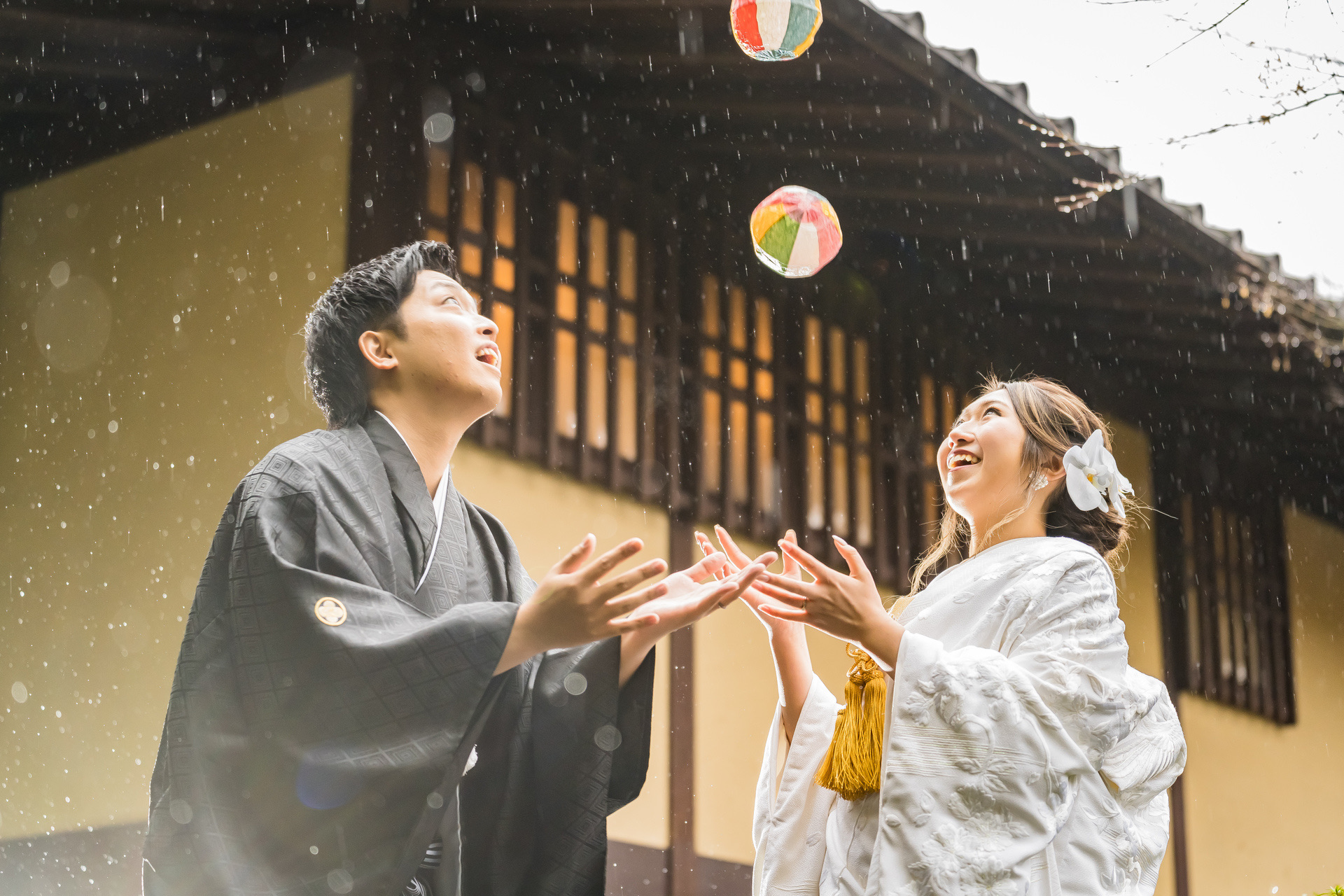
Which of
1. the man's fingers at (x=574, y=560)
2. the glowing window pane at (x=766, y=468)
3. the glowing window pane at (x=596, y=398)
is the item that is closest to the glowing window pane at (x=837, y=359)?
the glowing window pane at (x=766, y=468)

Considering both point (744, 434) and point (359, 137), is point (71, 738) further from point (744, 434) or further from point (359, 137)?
point (744, 434)

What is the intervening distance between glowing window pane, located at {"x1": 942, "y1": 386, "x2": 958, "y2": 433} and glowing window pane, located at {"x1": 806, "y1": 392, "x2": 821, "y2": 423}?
4.13ft

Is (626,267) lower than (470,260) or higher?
higher

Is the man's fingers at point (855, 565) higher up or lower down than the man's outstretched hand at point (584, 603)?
higher up

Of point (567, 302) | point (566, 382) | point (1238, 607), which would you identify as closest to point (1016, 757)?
point (566, 382)

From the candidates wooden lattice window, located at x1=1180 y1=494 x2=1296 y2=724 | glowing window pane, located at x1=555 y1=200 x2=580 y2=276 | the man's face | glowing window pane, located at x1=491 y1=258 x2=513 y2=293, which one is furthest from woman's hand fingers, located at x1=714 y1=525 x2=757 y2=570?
wooden lattice window, located at x1=1180 y1=494 x2=1296 y2=724

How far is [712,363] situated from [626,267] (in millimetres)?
751

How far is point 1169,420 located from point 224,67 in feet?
25.2

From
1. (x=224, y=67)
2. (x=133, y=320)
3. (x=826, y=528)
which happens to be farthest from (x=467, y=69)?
(x=826, y=528)

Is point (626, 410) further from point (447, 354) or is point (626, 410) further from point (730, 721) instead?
point (447, 354)

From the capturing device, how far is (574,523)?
6500 mm

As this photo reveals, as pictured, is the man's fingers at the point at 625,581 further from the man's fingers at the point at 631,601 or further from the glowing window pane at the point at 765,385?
the glowing window pane at the point at 765,385

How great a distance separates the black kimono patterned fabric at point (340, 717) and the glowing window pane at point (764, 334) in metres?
4.83

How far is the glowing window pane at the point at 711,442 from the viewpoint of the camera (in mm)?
7180
